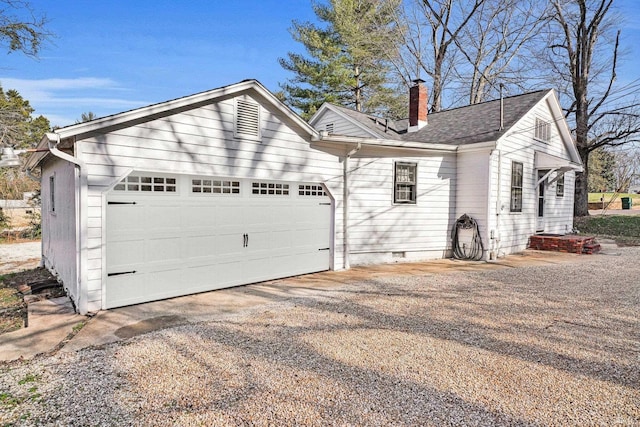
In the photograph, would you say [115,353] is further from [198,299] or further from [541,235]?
[541,235]

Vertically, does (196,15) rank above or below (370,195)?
above

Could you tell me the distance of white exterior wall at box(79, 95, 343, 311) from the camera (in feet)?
17.1

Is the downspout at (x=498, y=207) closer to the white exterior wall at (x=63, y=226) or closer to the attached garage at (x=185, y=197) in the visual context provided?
the attached garage at (x=185, y=197)

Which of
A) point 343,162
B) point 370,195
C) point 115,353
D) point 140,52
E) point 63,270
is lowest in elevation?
point 115,353

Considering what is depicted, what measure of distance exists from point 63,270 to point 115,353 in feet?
11.9

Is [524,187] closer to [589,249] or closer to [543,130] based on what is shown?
[543,130]

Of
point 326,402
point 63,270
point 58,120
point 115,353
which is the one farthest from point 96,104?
point 326,402

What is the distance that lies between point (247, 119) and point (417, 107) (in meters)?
8.12

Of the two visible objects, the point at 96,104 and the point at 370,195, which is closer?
the point at 370,195

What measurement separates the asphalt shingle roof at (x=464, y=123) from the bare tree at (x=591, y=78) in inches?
363

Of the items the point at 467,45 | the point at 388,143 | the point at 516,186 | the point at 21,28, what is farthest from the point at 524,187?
the point at 21,28

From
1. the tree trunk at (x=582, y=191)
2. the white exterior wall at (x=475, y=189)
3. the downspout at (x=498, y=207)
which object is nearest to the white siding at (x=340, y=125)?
the white exterior wall at (x=475, y=189)

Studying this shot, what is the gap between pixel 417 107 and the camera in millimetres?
12844

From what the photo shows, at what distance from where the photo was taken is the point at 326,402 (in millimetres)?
2918
